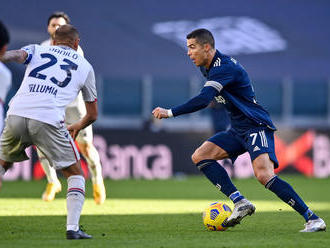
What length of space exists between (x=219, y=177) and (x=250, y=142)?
0.54 meters

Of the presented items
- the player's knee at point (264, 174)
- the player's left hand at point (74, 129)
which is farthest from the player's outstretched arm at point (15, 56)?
the player's knee at point (264, 174)

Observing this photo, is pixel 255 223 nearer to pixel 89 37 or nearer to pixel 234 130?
pixel 234 130

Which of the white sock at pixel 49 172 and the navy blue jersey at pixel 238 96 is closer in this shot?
the navy blue jersey at pixel 238 96

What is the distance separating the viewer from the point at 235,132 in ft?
27.9

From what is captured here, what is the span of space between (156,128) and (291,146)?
331 cm

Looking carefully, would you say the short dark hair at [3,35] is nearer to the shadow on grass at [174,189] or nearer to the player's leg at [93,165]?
the player's leg at [93,165]

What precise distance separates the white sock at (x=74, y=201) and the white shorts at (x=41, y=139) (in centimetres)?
17

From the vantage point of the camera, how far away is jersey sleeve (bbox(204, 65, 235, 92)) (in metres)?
8.06

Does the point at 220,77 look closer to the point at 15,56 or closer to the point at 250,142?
the point at 250,142

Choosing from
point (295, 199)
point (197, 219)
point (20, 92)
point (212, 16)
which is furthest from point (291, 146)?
point (20, 92)

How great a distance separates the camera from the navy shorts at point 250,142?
816cm

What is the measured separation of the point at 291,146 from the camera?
20.1m

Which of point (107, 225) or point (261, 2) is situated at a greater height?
point (261, 2)

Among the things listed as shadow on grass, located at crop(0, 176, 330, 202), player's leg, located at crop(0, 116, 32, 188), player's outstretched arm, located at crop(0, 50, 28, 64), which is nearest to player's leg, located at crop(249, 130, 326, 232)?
player's leg, located at crop(0, 116, 32, 188)
